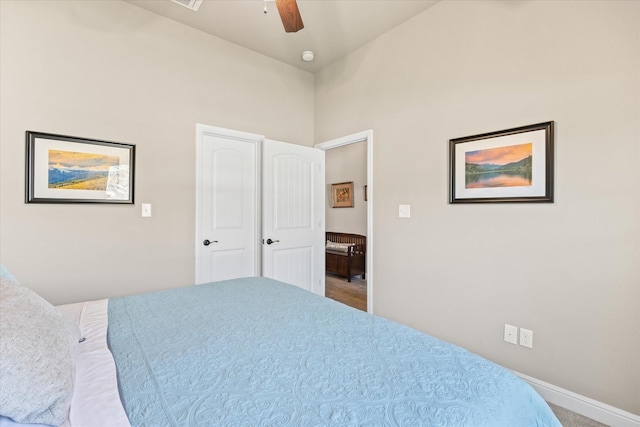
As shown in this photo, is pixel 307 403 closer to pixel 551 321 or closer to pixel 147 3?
pixel 551 321

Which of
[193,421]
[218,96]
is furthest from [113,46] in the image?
[193,421]

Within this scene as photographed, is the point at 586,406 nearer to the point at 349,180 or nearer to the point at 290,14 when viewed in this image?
the point at 290,14

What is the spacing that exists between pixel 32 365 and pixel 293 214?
2.78 m

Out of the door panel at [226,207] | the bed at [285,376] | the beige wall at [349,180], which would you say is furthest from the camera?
the beige wall at [349,180]

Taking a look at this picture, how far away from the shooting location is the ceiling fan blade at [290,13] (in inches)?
65.5

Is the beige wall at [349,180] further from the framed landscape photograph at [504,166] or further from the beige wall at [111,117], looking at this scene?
the framed landscape photograph at [504,166]

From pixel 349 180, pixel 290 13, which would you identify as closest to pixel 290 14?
pixel 290 13

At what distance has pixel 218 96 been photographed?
296cm

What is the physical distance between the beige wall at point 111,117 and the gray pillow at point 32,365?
1640 millimetres

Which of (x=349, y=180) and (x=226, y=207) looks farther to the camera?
(x=349, y=180)

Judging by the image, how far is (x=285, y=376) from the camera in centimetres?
89

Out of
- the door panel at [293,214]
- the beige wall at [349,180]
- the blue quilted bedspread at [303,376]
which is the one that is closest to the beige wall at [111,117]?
the door panel at [293,214]

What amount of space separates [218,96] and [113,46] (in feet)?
2.89

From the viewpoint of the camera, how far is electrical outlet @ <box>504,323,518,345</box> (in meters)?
2.07
